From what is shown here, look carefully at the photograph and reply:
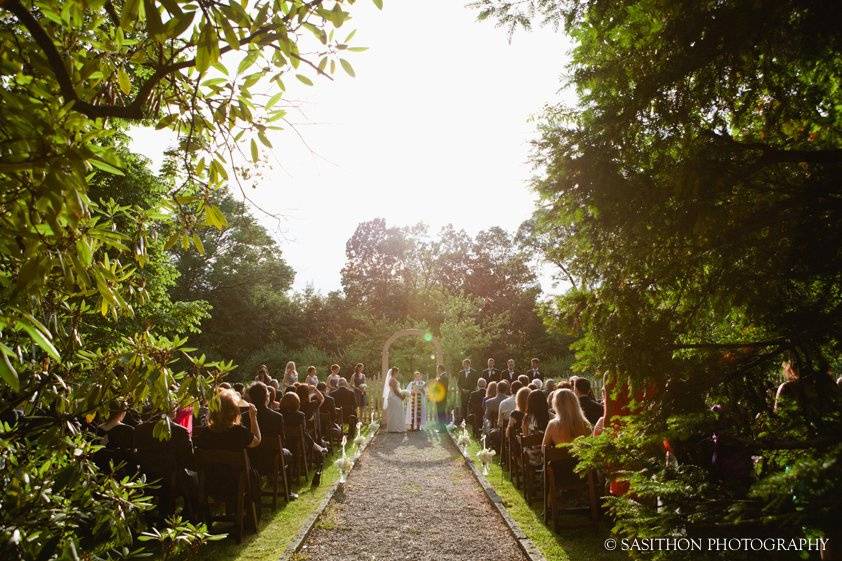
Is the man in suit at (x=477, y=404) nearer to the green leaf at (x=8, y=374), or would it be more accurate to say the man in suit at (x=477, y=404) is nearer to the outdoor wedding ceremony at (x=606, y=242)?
the outdoor wedding ceremony at (x=606, y=242)

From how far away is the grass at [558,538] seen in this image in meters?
5.30

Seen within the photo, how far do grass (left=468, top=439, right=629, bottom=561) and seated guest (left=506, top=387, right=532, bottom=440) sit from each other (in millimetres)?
1169

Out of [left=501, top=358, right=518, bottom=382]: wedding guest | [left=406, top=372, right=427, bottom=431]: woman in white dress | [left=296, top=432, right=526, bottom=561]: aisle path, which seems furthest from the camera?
[left=406, top=372, right=427, bottom=431]: woman in white dress

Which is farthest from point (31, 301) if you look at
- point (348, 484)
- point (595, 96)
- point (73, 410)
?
point (348, 484)

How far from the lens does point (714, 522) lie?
71.7 inches

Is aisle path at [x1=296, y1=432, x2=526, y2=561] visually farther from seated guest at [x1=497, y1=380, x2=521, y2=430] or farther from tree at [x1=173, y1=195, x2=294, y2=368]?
tree at [x1=173, y1=195, x2=294, y2=368]

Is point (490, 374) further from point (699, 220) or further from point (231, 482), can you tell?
point (699, 220)

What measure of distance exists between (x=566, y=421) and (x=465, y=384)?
505 inches

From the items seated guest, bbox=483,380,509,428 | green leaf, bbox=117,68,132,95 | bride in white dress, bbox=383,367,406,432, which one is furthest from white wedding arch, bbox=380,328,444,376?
green leaf, bbox=117,68,132,95

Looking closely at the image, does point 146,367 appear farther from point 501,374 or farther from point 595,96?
point 501,374

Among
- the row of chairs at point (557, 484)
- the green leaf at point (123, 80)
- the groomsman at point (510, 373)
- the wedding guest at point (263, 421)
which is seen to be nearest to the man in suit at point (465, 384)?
the groomsman at point (510, 373)

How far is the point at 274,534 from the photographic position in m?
6.11

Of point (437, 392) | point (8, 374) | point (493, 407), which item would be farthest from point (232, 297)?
point (8, 374)

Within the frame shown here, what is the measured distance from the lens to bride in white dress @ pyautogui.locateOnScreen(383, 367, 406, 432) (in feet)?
54.0
